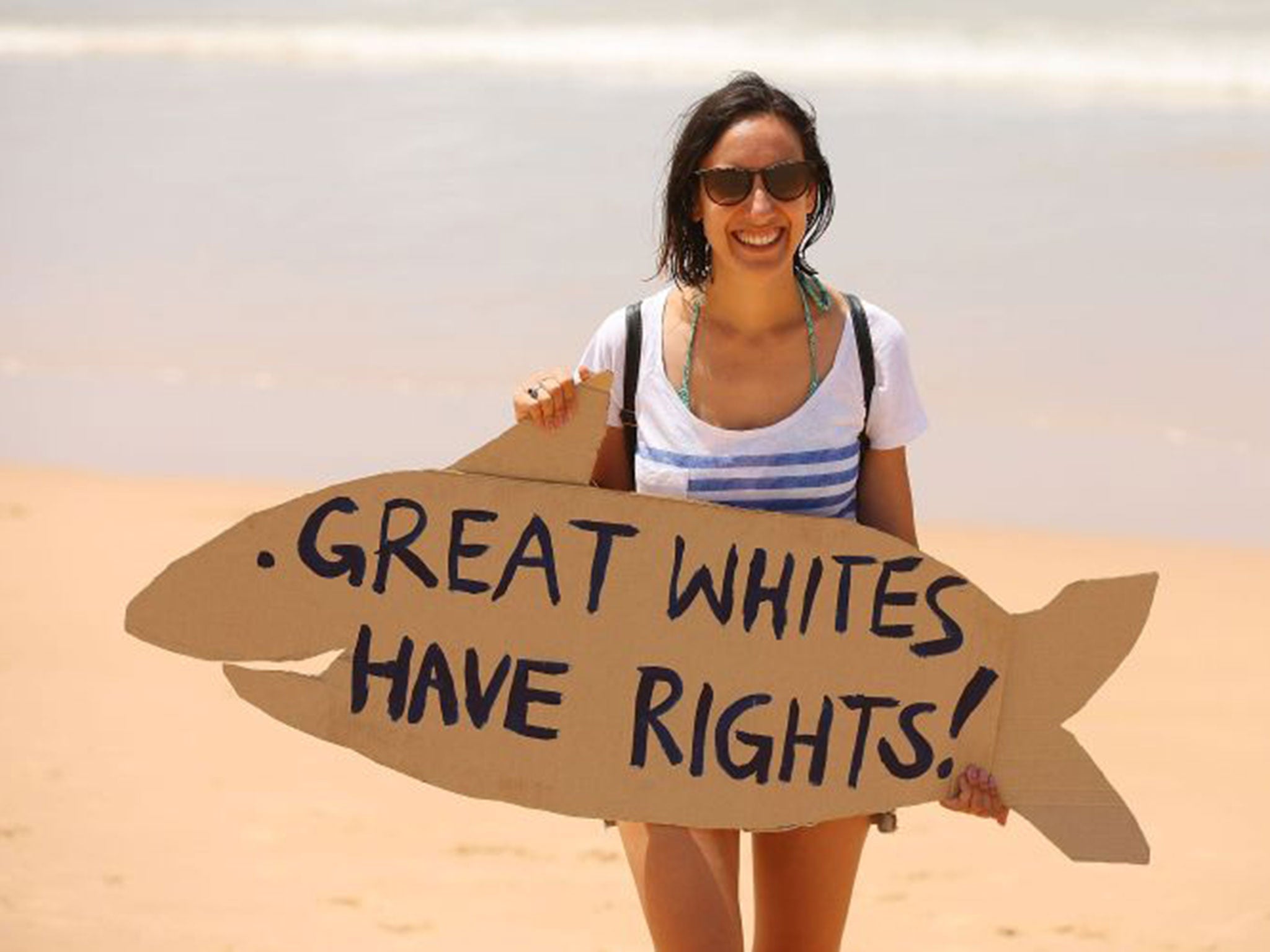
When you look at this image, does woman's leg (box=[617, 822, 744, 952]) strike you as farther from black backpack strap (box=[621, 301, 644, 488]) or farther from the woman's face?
the woman's face

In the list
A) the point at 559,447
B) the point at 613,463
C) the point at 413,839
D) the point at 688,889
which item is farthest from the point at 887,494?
the point at 413,839

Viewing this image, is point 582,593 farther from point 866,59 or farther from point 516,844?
point 866,59

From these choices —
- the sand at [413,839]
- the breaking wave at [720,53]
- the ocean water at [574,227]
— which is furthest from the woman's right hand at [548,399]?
the breaking wave at [720,53]

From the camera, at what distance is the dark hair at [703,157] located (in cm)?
356

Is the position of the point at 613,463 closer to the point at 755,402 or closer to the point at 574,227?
the point at 755,402

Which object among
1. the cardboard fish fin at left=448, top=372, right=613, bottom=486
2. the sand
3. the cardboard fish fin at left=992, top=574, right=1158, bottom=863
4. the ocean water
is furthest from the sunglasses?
the ocean water

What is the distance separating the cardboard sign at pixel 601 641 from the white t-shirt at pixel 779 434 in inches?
4.1

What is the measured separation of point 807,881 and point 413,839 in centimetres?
235

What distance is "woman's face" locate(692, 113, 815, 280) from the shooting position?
3512 millimetres

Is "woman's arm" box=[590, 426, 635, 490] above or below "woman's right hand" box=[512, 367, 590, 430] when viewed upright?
below

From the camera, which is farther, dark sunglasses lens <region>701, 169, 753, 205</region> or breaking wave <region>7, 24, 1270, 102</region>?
breaking wave <region>7, 24, 1270, 102</region>

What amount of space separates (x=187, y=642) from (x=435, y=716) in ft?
1.30

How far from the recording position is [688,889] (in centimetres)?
351

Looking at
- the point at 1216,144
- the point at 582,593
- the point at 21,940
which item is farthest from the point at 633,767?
the point at 1216,144
